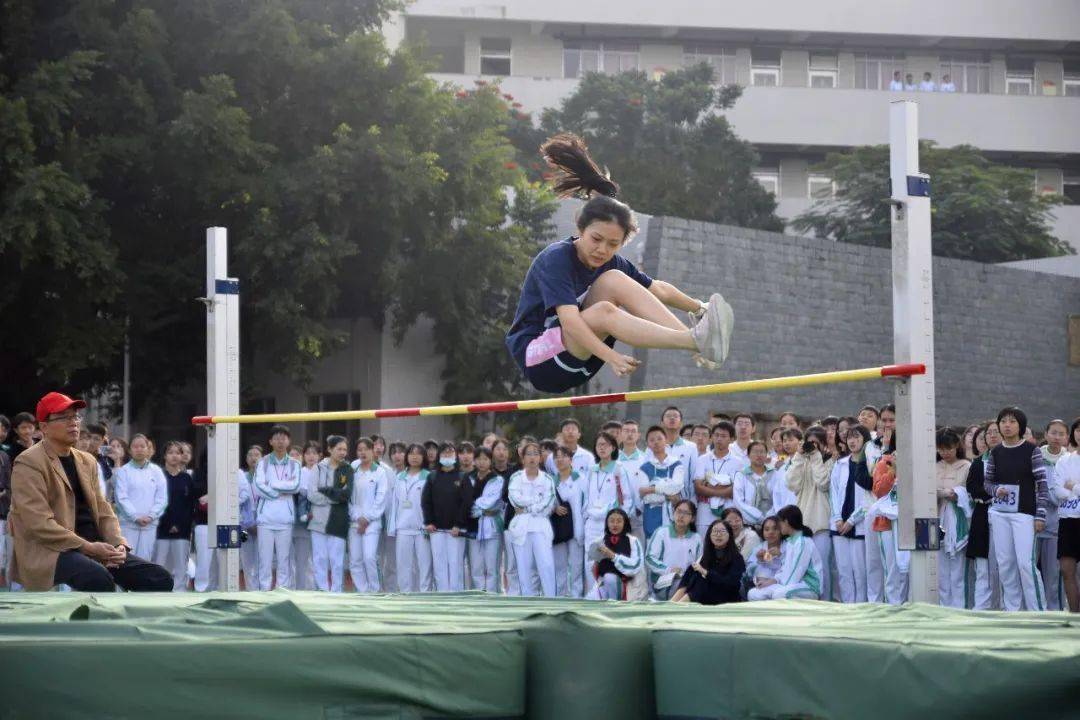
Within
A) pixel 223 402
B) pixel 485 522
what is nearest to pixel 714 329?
pixel 223 402

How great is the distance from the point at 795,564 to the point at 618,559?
1.48 m

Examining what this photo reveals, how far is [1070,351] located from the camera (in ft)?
80.3

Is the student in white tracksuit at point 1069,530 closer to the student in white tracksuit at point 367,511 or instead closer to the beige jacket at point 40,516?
the student in white tracksuit at point 367,511

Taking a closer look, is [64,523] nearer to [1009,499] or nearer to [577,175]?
[577,175]

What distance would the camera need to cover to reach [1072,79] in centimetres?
3806

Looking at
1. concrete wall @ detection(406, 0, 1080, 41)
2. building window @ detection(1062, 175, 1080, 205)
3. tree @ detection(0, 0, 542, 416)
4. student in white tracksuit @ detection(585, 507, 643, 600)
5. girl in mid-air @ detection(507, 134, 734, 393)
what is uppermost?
concrete wall @ detection(406, 0, 1080, 41)

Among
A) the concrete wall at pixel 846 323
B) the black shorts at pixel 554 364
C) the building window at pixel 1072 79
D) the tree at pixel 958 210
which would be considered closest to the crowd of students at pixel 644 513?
the black shorts at pixel 554 364

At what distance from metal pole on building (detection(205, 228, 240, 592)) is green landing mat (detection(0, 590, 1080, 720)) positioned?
389cm

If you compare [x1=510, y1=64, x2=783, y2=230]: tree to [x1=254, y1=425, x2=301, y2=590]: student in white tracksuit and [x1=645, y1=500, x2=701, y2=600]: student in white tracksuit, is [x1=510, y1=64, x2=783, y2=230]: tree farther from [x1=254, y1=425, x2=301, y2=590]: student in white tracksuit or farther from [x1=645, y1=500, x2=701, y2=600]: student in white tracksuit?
[x1=645, y1=500, x2=701, y2=600]: student in white tracksuit

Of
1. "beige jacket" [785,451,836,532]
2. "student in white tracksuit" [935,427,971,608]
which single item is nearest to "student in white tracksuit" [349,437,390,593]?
"beige jacket" [785,451,836,532]

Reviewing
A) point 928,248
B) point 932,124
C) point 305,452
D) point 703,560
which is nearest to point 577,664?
point 928,248

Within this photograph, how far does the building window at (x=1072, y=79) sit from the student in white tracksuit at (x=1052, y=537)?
29949 mm

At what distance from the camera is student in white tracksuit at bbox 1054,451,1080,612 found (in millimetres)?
10039

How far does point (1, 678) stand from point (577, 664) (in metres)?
1.62
